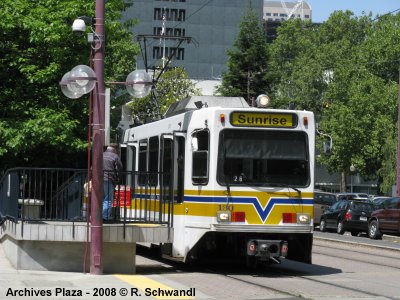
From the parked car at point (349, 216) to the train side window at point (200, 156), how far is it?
67.3 feet

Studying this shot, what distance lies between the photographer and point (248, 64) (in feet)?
200

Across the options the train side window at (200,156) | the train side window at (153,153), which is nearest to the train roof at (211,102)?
the train side window at (153,153)

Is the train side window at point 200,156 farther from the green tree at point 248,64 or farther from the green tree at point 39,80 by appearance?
the green tree at point 248,64

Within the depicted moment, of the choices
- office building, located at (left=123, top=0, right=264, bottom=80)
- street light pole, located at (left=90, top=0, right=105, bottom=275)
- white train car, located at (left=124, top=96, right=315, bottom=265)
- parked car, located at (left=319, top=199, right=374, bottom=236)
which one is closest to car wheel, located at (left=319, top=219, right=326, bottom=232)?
parked car, located at (left=319, top=199, right=374, bottom=236)

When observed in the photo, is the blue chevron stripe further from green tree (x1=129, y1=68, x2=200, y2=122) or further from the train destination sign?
green tree (x1=129, y1=68, x2=200, y2=122)

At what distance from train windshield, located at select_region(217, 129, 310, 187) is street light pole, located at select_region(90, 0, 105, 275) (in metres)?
2.30

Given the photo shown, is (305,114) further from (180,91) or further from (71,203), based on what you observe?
(180,91)

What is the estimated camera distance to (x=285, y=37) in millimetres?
92375

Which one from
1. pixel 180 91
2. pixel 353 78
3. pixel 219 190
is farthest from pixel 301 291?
pixel 353 78

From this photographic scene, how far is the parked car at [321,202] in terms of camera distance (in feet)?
137

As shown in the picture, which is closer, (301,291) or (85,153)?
(301,291)

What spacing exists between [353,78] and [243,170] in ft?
187

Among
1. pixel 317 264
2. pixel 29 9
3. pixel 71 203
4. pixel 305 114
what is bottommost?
pixel 317 264

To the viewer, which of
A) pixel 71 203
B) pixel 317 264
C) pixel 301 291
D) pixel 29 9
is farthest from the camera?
pixel 29 9
